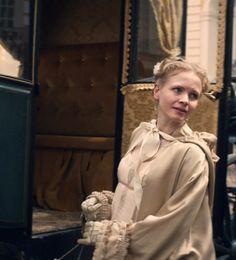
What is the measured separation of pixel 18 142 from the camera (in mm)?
3191

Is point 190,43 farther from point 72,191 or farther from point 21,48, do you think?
point 72,191

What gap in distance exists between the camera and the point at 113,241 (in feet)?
5.63

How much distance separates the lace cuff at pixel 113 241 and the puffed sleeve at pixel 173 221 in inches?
1.0

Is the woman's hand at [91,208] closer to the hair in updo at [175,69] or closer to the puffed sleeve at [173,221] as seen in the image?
the puffed sleeve at [173,221]

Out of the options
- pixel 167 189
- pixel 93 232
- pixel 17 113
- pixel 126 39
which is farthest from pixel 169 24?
pixel 93 232

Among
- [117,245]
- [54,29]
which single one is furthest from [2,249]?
[54,29]

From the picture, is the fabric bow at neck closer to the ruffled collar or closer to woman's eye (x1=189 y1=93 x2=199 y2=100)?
the ruffled collar

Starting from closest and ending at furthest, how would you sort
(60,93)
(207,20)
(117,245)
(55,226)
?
(117,245) < (207,20) < (55,226) < (60,93)

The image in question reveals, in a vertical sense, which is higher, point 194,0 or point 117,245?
point 194,0

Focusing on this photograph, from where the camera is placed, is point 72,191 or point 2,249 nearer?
point 2,249

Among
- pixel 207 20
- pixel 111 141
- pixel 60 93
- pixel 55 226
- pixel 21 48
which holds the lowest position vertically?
pixel 55 226

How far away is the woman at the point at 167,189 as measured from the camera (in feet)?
5.61

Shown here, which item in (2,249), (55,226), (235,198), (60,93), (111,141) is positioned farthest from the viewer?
(60,93)

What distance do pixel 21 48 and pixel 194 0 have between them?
1.34 metres
